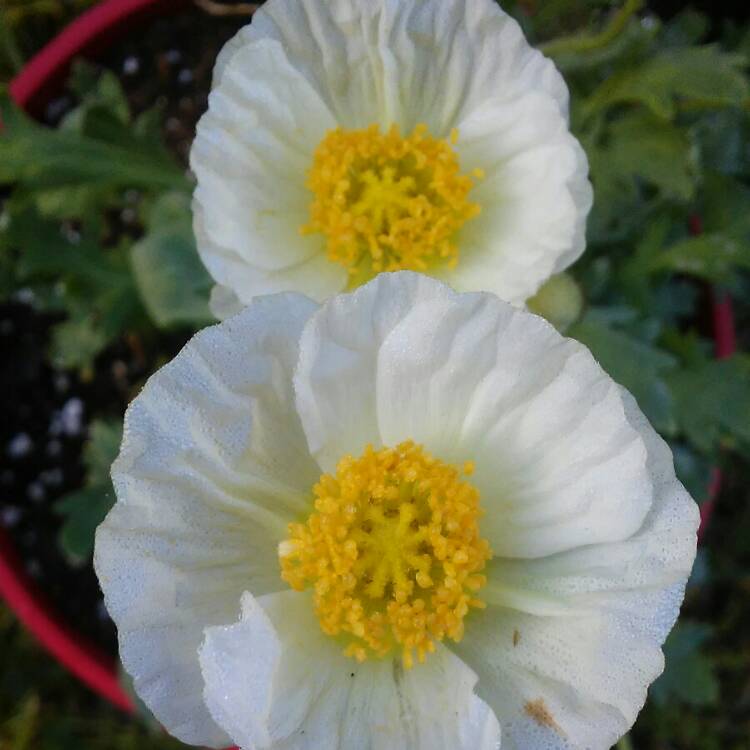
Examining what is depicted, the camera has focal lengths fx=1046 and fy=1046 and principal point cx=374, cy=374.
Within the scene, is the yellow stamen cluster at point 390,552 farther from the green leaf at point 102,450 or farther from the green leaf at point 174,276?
the green leaf at point 102,450

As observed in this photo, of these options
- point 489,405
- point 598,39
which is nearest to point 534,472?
point 489,405

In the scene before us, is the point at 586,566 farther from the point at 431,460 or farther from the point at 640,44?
the point at 640,44

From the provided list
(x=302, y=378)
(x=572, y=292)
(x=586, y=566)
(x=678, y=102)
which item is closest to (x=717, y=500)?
(x=678, y=102)

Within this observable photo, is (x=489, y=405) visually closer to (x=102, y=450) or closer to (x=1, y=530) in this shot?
(x=102, y=450)

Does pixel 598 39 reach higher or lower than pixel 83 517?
higher

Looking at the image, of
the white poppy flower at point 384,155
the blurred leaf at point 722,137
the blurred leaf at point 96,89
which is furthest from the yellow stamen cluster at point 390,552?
the blurred leaf at point 722,137

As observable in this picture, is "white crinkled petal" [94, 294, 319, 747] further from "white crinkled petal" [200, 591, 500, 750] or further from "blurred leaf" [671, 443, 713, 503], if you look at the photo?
"blurred leaf" [671, 443, 713, 503]
